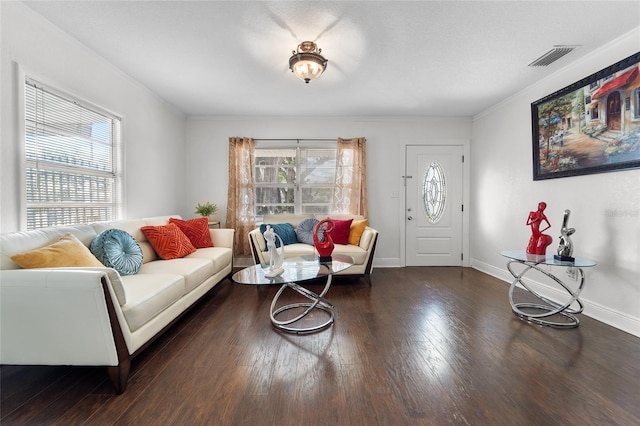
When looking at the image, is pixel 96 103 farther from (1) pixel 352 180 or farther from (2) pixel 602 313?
(2) pixel 602 313

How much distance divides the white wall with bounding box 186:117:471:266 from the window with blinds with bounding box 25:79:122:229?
1549 millimetres

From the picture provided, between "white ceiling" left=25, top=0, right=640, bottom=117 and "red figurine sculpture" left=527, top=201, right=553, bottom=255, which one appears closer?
"white ceiling" left=25, top=0, right=640, bottom=117

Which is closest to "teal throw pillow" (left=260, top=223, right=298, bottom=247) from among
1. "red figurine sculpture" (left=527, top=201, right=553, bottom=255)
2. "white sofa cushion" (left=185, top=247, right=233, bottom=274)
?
"white sofa cushion" (left=185, top=247, right=233, bottom=274)

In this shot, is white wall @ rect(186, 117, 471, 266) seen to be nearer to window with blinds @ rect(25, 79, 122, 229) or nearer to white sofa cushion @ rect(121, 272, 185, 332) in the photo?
window with blinds @ rect(25, 79, 122, 229)

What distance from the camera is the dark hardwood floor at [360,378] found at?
1.45m

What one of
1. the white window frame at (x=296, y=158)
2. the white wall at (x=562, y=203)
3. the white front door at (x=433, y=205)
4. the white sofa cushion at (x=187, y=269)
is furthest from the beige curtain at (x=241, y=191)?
the white wall at (x=562, y=203)

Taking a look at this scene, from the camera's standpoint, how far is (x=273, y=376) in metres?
1.77

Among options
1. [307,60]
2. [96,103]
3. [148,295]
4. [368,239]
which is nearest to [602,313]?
[368,239]

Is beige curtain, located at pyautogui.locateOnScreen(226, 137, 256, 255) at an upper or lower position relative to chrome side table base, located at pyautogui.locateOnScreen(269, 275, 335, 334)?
upper

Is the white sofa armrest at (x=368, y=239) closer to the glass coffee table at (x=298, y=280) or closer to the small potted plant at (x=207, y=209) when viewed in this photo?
the glass coffee table at (x=298, y=280)

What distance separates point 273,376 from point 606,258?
311 cm

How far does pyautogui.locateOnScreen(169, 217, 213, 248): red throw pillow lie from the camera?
140 inches

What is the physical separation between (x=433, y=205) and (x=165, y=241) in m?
4.04

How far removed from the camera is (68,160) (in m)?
2.56
